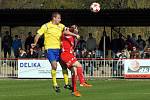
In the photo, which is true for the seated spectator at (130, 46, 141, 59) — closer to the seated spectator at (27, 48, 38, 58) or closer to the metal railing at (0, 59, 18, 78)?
the seated spectator at (27, 48, 38, 58)

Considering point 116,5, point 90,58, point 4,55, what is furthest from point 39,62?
point 116,5

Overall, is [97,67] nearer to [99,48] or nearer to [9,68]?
[99,48]

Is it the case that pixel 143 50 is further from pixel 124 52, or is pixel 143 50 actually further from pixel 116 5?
pixel 116 5

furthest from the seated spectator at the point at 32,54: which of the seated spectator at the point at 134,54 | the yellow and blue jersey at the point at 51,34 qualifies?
the yellow and blue jersey at the point at 51,34

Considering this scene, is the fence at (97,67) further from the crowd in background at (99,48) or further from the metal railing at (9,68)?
the crowd in background at (99,48)

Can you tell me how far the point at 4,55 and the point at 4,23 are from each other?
78.5 inches

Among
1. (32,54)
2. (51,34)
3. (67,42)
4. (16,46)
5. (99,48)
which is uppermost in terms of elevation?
(51,34)

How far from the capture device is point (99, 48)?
32.8 metres

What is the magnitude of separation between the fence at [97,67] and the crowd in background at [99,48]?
1.97ft

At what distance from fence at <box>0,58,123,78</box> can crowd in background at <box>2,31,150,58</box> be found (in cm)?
60

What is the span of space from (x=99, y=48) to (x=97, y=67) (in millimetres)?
2940

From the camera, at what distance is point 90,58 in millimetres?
30156

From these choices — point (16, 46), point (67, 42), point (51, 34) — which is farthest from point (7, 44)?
point (51, 34)

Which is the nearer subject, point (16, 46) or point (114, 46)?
point (114, 46)
